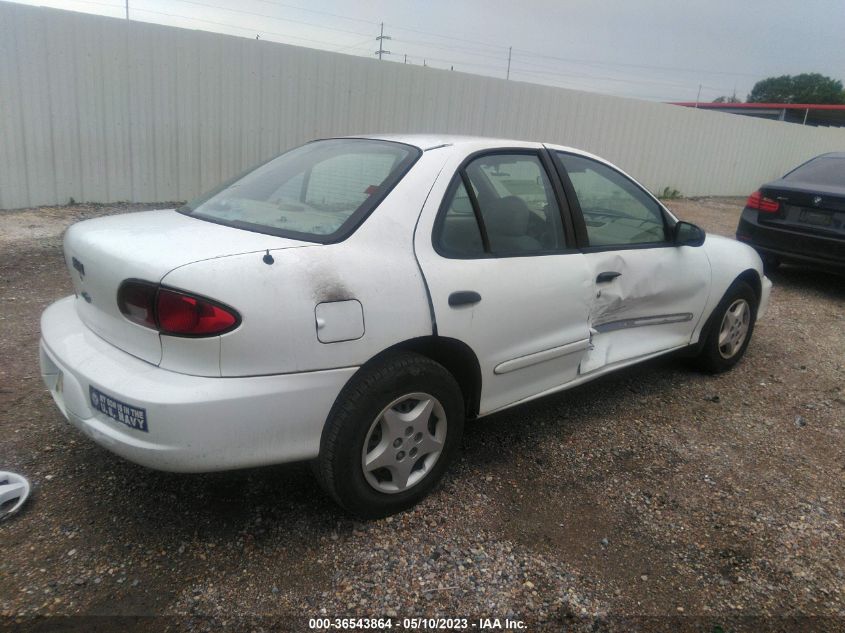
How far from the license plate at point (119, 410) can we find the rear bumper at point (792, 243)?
265 inches

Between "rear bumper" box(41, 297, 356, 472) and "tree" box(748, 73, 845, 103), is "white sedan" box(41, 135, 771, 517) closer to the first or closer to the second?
"rear bumper" box(41, 297, 356, 472)

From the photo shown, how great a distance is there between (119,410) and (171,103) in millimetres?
7443

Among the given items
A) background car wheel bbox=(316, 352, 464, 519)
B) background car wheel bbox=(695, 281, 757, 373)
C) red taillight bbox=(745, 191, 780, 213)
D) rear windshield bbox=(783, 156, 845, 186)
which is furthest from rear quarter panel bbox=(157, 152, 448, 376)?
rear windshield bbox=(783, 156, 845, 186)

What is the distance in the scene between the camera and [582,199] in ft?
11.3

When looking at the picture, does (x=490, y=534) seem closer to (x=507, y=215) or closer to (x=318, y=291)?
(x=318, y=291)

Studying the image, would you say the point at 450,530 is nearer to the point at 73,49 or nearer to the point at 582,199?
the point at 582,199

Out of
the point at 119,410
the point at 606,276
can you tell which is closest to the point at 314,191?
the point at 119,410

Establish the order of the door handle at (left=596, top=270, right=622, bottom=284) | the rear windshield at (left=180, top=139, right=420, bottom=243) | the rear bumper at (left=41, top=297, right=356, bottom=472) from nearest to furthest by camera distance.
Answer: the rear bumper at (left=41, top=297, right=356, bottom=472)
the rear windshield at (left=180, top=139, right=420, bottom=243)
the door handle at (left=596, top=270, right=622, bottom=284)

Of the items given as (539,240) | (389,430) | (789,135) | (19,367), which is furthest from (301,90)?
(789,135)

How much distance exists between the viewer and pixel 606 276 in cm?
339

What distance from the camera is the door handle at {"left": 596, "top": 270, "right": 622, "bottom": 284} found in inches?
132

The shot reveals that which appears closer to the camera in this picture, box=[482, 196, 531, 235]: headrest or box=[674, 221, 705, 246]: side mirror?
box=[482, 196, 531, 235]: headrest

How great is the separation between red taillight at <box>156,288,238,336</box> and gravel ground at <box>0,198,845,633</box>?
0.92 metres

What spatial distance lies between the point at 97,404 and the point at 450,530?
145 centimetres
